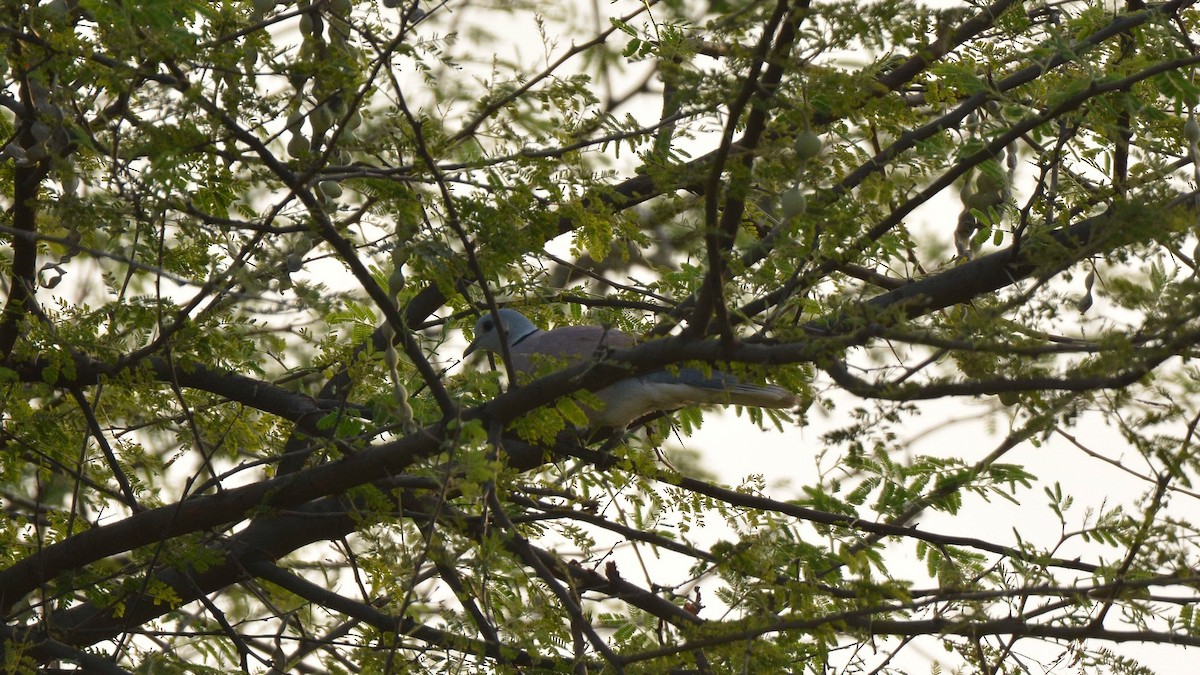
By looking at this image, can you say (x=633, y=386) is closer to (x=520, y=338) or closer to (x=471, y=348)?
(x=520, y=338)

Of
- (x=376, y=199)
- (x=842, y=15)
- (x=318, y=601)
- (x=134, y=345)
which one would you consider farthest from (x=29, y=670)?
(x=842, y=15)

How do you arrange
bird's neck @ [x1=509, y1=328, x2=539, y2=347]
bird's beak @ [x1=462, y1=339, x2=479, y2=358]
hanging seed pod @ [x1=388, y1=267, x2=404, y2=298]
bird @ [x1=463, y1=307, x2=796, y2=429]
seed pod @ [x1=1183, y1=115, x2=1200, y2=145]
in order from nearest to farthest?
1. hanging seed pod @ [x1=388, y1=267, x2=404, y2=298]
2. seed pod @ [x1=1183, y1=115, x2=1200, y2=145]
3. bird @ [x1=463, y1=307, x2=796, y2=429]
4. bird's neck @ [x1=509, y1=328, x2=539, y2=347]
5. bird's beak @ [x1=462, y1=339, x2=479, y2=358]

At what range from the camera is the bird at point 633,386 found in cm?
450

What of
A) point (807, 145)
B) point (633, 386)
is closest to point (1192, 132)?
point (807, 145)

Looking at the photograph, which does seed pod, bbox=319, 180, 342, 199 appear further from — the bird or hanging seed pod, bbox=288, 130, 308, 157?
the bird

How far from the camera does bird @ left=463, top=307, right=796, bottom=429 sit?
450 centimetres

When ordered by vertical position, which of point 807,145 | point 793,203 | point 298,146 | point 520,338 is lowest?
point 793,203

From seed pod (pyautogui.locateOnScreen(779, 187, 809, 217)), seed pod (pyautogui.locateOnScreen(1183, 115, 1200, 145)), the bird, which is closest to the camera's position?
seed pod (pyautogui.locateOnScreen(779, 187, 809, 217))

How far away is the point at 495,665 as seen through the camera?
4215 mm

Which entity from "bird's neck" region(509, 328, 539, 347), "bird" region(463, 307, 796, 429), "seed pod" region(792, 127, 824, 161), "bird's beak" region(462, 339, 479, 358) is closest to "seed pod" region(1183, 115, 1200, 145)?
"bird" region(463, 307, 796, 429)

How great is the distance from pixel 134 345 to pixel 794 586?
9.56ft

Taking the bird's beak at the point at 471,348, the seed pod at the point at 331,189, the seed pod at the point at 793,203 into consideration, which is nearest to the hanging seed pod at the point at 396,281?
the seed pod at the point at 331,189

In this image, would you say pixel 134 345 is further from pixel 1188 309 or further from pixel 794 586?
pixel 1188 309

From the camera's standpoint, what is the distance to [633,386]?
17.3 ft
